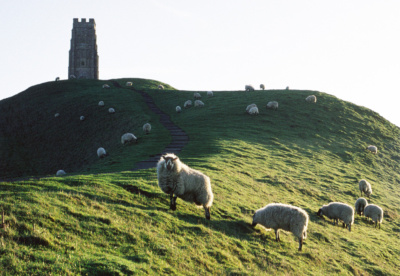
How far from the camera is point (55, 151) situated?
60.9m

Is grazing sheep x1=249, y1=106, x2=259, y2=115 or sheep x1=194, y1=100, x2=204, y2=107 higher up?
sheep x1=194, y1=100, x2=204, y2=107

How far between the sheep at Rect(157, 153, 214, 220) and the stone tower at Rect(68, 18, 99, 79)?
123 metres

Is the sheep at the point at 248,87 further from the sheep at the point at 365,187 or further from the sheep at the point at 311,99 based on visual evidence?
the sheep at the point at 365,187

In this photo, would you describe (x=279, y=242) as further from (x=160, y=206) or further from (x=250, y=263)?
(x=160, y=206)

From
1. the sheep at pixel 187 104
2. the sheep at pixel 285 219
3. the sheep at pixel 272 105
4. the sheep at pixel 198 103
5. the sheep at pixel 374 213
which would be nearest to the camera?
the sheep at pixel 285 219

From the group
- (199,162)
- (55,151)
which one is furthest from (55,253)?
(55,151)

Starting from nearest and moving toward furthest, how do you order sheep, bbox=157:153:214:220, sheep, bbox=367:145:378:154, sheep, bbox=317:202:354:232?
sheep, bbox=157:153:214:220 → sheep, bbox=317:202:354:232 → sheep, bbox=367:145:378:154

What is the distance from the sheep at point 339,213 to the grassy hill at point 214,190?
46.1 inches

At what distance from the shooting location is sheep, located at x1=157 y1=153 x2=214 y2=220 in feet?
54.3

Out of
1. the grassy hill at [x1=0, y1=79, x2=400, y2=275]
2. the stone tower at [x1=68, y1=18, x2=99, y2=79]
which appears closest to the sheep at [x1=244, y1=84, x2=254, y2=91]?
the grassy hill at [x1=0, y1=79, x2=400, y2=275]

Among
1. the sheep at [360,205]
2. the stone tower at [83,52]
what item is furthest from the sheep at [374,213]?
the stone tower at [83,52]

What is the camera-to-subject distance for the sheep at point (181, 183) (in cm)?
1656

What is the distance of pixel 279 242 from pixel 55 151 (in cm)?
5202

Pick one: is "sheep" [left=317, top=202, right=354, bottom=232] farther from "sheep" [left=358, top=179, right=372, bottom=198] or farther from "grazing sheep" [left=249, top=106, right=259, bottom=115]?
"grazing sheep" [left=249, top=106, right=259, bottom=115]
